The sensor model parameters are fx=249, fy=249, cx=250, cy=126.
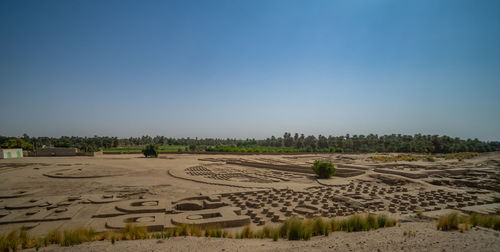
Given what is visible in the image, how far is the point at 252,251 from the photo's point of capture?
20.0 feet

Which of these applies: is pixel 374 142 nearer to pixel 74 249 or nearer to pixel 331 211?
pixel 331 211

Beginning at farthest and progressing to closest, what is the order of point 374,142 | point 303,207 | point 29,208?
point 374,142 → point 303,207 → point 29,208

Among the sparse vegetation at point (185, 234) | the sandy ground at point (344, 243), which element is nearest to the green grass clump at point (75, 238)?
the sparse vegetation at point (185, 234)

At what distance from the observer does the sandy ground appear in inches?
243

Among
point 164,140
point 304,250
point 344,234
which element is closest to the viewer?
point 304,250

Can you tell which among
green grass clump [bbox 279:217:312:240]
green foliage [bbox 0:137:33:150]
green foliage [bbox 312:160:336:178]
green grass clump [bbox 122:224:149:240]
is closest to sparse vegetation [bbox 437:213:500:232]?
green grass clump [bbox 279:217:312:240]

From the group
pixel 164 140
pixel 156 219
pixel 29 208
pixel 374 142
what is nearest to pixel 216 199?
pixel 156 219

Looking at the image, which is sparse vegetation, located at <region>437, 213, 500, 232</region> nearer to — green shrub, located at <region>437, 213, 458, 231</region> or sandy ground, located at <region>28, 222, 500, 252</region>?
green shrub, located at <region>437, 213, 458, 231</region>

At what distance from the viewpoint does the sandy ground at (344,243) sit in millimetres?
6184

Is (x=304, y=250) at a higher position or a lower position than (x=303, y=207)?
higher

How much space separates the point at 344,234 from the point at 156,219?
693 centimetres

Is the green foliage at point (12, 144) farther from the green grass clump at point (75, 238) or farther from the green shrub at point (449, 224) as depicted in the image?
the green shrub at point (449, 224)

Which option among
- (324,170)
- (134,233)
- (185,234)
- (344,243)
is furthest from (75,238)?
(324,170)

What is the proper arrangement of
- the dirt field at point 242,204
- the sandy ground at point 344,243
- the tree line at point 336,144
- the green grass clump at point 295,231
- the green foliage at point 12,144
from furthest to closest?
the tree line at point 336,144, the green foliage at point 12,144, the green grass clump at point 295,231, the dirt field at point 242,204, the sandy ground at point 344,243
